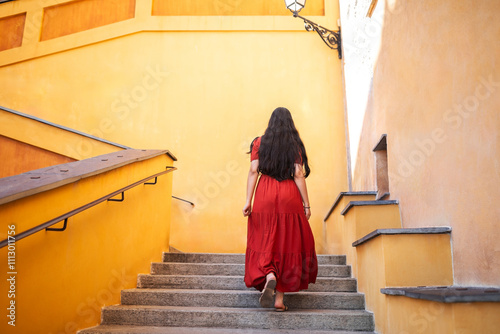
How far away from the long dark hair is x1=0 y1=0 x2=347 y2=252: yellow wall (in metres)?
2.85

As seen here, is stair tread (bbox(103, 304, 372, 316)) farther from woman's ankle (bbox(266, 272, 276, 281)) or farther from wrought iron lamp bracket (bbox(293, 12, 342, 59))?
wrought iron lamp bracket (bbox(293, 12, 342, 59))

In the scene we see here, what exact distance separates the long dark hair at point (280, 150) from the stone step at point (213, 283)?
95 cm

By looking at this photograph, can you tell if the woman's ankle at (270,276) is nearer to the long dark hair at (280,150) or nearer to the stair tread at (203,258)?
the long dark hair at (280,150)

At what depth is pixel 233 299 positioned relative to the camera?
11.0 ft

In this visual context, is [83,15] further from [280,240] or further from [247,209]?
[280,240]

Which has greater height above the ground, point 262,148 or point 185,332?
point 262,148

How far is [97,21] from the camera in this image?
697 centimetres

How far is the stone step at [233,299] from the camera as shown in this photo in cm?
→ 329

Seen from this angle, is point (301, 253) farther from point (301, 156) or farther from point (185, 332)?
point (185, 332)

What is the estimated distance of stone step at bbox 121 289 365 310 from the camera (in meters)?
3.29

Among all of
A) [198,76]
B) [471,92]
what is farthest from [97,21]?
[471,92]

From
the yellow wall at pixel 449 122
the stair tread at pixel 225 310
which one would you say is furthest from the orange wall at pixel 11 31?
the yellow wall at pixel 449 122

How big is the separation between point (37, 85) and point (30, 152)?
1.59 m

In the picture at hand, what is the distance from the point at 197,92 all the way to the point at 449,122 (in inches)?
181
